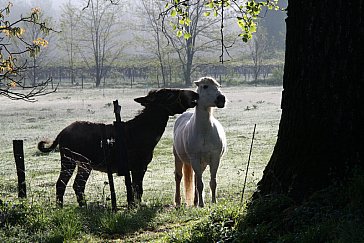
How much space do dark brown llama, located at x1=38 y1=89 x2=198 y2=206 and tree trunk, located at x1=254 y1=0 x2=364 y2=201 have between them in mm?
4518

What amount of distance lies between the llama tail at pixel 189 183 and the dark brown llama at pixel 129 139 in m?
0.78

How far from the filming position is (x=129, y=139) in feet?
35.2

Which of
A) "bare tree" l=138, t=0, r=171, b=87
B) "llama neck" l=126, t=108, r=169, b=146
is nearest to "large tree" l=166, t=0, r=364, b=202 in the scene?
"llama neck" l=126, t=108, r=169, b=146

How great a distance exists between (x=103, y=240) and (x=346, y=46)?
3703 millimetres

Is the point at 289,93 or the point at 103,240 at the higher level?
the point at 289,93

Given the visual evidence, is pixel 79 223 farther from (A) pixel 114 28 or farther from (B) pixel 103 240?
(A) pixel 114 28

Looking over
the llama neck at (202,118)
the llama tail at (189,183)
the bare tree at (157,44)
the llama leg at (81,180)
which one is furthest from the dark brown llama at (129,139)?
the bare tree at (157,44)

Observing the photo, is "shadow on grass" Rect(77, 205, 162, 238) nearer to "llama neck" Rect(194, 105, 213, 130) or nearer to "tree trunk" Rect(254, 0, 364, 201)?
"tree trunk" Rect(254, 0, 364, 201)

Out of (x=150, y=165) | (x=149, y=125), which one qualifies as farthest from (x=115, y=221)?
(x=150, y=165)

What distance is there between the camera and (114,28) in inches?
3561

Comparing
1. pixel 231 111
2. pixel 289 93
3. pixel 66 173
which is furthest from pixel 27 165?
pixel 231 111

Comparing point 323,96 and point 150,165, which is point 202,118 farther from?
point 150,165

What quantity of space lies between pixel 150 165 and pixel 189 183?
6947mm

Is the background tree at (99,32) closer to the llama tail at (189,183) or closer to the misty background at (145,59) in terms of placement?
the misty background at (145,59)
